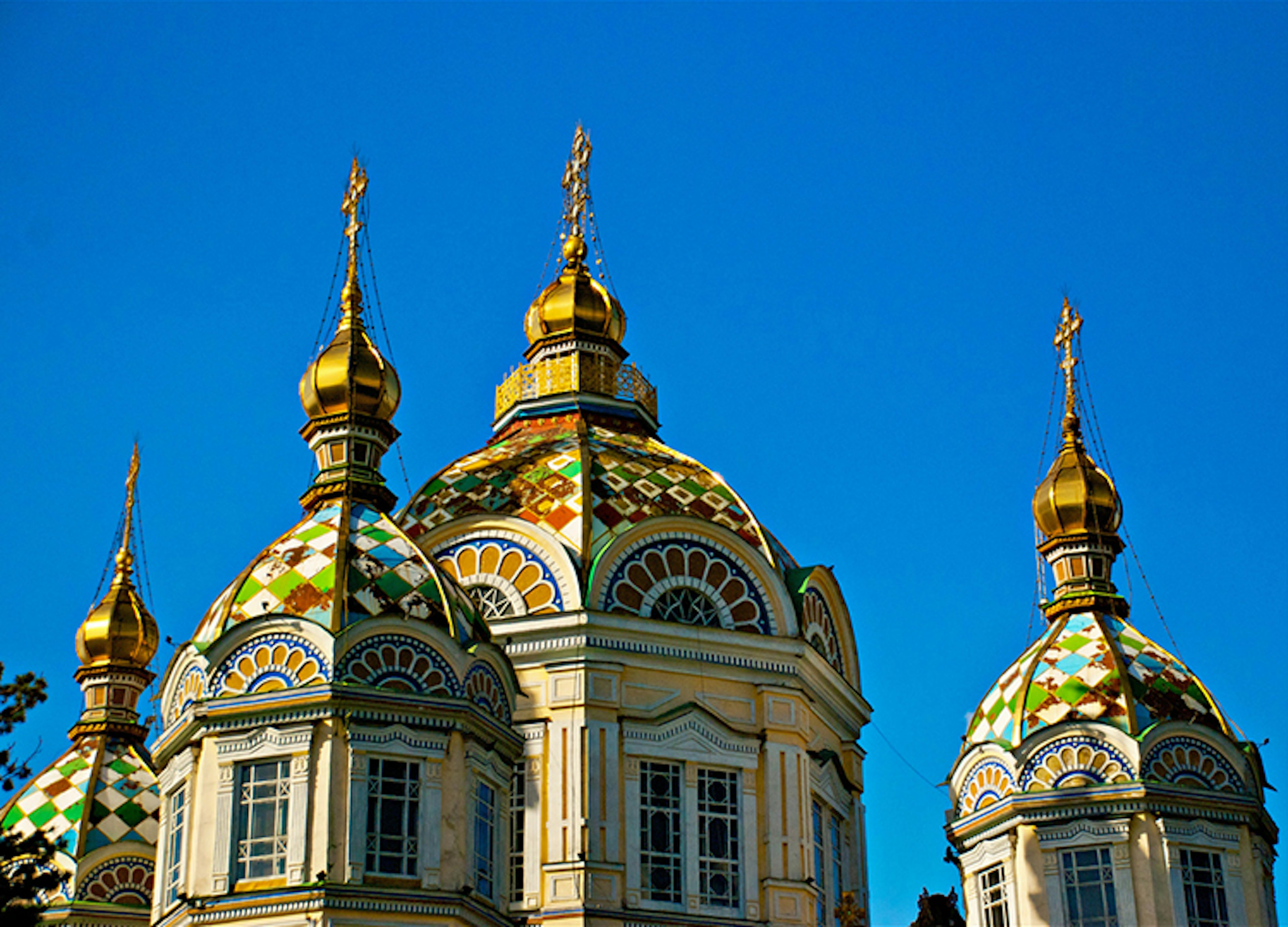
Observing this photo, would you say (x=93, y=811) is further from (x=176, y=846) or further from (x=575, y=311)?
(x=575, y=311)

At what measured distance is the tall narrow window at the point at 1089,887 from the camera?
27.0m

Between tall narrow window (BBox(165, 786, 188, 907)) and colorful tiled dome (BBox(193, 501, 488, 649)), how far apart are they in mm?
1773

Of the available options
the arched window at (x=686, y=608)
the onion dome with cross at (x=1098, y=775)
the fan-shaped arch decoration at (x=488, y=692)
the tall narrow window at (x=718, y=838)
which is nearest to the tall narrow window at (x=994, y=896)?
the onion dome with cross at (x=1098, y=775)

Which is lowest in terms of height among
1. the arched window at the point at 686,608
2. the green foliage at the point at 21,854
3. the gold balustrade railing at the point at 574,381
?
the green foliage at the point at 21,854

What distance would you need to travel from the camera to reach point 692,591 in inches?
1181

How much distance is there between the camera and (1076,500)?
3111cm

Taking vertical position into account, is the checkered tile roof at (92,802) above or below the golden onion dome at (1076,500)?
below

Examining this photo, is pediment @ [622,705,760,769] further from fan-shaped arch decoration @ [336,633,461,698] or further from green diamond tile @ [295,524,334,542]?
green diamond tile @ [295,524,334,542]

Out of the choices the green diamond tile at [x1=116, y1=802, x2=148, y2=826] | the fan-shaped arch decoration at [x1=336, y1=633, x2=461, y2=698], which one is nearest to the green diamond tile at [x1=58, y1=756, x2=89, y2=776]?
the green diamond tile at [x1=116, y1=802, x2=148, y2=826]

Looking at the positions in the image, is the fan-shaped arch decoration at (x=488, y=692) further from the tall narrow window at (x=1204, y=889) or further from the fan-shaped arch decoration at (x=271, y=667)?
the tall narrow window at (x=1204, y=889)

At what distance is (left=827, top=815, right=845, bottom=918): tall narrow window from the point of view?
29828mm

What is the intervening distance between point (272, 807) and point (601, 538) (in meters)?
7.28

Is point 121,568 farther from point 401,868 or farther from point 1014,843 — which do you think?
point 1014,843

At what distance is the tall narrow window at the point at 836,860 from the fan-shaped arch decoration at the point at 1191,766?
4.79 metres
